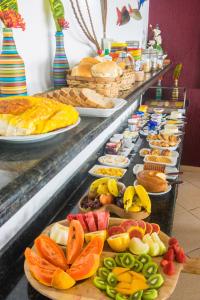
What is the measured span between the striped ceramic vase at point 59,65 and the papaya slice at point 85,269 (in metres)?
0.92

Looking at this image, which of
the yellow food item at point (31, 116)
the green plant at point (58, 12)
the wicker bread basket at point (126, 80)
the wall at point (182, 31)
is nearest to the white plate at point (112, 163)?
the wicker bread basket at point (126, 80)

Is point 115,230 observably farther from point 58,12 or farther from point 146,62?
point 146,62

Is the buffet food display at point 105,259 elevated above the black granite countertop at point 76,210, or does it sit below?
above

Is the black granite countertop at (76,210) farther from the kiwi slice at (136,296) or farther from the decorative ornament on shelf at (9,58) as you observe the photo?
the decorative ornament on shelf at (9,58)

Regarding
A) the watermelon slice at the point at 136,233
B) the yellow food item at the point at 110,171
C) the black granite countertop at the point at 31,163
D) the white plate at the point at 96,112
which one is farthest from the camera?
the yellow food item at the point at 110,171

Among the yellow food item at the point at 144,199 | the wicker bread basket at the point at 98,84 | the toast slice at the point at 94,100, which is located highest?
the wicker bread basket at the point at 98,84

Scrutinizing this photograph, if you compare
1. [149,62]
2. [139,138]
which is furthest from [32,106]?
[149,62]

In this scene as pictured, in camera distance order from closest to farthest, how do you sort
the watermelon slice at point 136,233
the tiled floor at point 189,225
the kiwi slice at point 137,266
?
the kiwi slice at point 137,266 → the watermelon slice at point 136,233 → the tiled floor at point 189,225

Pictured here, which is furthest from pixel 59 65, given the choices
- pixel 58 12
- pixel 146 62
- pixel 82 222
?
pixel 146 62

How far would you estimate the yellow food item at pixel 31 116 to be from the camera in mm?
742

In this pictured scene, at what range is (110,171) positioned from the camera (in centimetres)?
155

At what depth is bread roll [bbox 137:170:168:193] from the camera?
1334mm

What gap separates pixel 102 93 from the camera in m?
1.32

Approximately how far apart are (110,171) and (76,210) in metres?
0.39
